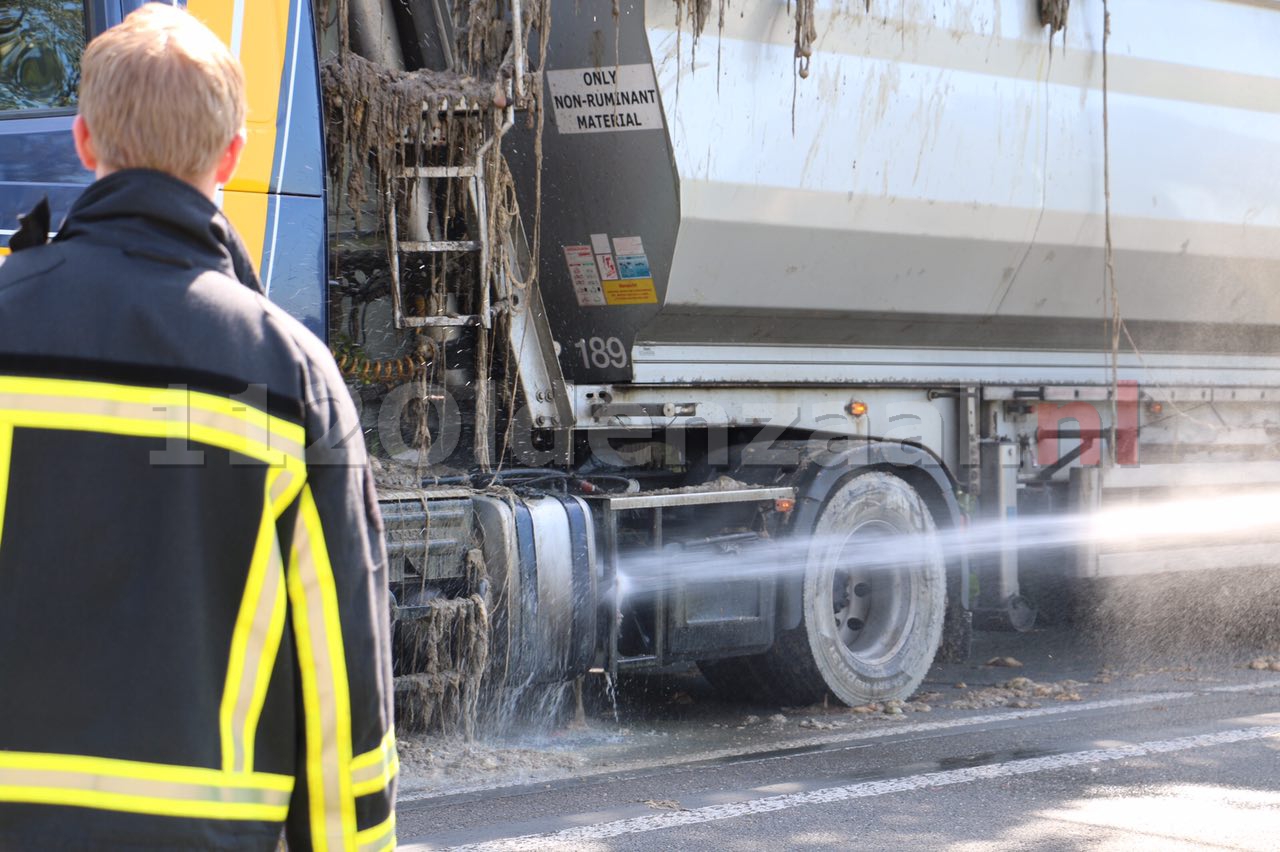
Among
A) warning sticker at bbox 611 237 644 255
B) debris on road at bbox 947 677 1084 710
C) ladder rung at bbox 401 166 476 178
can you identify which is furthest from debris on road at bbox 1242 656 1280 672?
ladder rung at bbox 401 166 476 178

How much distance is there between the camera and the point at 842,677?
6.46 metres

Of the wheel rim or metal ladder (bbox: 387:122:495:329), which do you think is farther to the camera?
the wheel rim

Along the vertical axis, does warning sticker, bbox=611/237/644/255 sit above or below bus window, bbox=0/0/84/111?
below

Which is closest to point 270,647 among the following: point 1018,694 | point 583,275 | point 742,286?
point 583,275

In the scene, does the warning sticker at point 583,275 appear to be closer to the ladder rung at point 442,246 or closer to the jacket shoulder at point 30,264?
the ladder rung at point 442,246

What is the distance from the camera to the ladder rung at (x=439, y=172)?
520 cm

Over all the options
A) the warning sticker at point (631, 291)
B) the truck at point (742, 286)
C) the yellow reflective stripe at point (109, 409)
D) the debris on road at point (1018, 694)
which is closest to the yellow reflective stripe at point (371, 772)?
the yellow reflective stripe at point (109, 409)

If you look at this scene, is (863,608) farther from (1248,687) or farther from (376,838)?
(376,838)

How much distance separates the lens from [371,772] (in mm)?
1711

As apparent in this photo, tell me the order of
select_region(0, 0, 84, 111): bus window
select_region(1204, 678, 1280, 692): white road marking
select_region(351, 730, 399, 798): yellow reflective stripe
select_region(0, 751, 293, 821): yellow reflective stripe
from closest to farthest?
1. select_region(0, 751, 293, 821): yellow reflective stripe
2. select_region(351, 730, 399, 798): yellow reflective stripe
3. select_region(0, 0, 84, 111): bus window
4. select_region(1204, 678, 1280, 692): white road marking

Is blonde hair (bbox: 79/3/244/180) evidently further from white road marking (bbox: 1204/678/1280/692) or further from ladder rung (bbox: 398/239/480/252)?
white road marking (bbox: 1204/678/1280/692)

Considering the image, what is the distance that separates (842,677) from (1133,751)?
1.35 m

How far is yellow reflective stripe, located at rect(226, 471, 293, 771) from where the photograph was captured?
1.65 metres

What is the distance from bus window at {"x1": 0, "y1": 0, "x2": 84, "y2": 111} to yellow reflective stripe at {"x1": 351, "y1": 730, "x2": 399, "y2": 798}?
3067 millimetres
